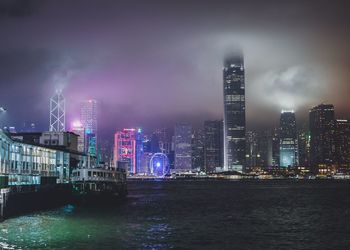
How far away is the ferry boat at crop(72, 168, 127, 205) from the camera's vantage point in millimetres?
104875

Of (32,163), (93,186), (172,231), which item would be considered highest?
(32,163)

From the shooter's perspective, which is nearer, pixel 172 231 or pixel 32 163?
pixel 172 231

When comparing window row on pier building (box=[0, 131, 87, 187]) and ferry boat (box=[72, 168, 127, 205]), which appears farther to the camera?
ferry boat (box=[72, 168, 127, 205])

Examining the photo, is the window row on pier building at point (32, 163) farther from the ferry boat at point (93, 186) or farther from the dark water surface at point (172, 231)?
the dark water surface at point (172, 231)

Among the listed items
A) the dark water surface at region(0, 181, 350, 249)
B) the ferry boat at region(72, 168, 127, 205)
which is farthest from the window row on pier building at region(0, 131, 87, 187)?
the dark water surface at region(0, 181, 350, 249)

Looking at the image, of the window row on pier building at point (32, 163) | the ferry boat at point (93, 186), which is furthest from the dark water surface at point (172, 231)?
the ferry boat at point (93, 186)

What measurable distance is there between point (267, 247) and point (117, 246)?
53.1 feet

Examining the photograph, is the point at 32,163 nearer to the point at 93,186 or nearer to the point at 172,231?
the point at 93,186

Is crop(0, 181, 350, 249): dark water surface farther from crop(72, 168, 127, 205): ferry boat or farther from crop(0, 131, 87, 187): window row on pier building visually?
crop(72, 168, 127, 205): ferry boat

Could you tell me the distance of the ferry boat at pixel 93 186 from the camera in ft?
344

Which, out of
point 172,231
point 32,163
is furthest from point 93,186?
point 172,231

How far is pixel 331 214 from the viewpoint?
9412 cm

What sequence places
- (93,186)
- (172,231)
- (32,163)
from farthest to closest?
1. (93,186)
2. (32,163)
3. (172,231)

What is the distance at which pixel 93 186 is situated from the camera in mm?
106750
